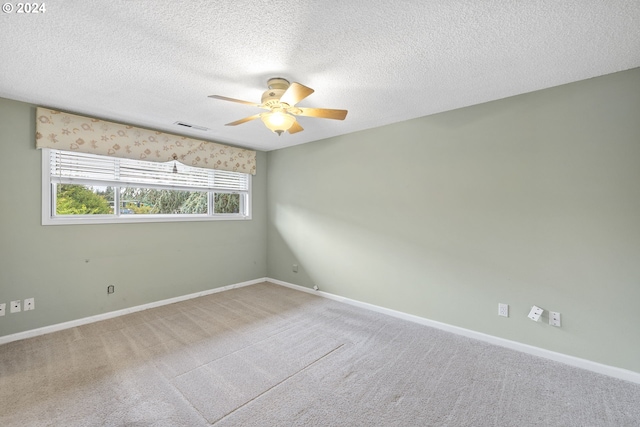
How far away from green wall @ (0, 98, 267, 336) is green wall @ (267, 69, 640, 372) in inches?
82.7

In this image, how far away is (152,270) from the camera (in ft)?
11.7

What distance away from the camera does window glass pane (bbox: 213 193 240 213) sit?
4.42 meters

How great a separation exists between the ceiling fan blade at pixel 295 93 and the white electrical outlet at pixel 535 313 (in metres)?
2.68

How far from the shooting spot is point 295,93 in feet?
6.39

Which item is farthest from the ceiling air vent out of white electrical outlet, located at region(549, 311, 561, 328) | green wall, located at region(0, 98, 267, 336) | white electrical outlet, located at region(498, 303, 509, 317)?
white electrical outlet, located at region(549, 311, 561, 328)

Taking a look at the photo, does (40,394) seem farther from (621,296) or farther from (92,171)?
(621,296)

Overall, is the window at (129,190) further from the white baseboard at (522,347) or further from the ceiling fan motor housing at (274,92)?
the white baseboard at (522,347)

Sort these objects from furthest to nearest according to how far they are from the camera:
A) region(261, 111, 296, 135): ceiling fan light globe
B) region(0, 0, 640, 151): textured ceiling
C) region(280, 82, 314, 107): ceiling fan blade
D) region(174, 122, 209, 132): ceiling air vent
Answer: region(174, 122, 209, 132): ceiling air vent
region(261, 111, 296, 135): ceiling fan light globe
region(280, 82, 314, 107): ceiling fan blade
region(0, 0, 640, 151): textured ceiling

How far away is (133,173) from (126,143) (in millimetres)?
376

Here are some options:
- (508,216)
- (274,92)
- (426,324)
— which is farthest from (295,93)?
(426,324)

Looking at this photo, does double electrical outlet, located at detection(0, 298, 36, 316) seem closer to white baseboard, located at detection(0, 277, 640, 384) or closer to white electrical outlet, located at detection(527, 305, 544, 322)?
white baseboard, located at detection(0, 277, 640, 384)

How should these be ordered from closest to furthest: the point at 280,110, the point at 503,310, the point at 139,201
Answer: the point at 280,110
the point at 503,310
the point at 139,201

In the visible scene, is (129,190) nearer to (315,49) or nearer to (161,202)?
(161,202)

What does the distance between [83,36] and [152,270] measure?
9.05ft
